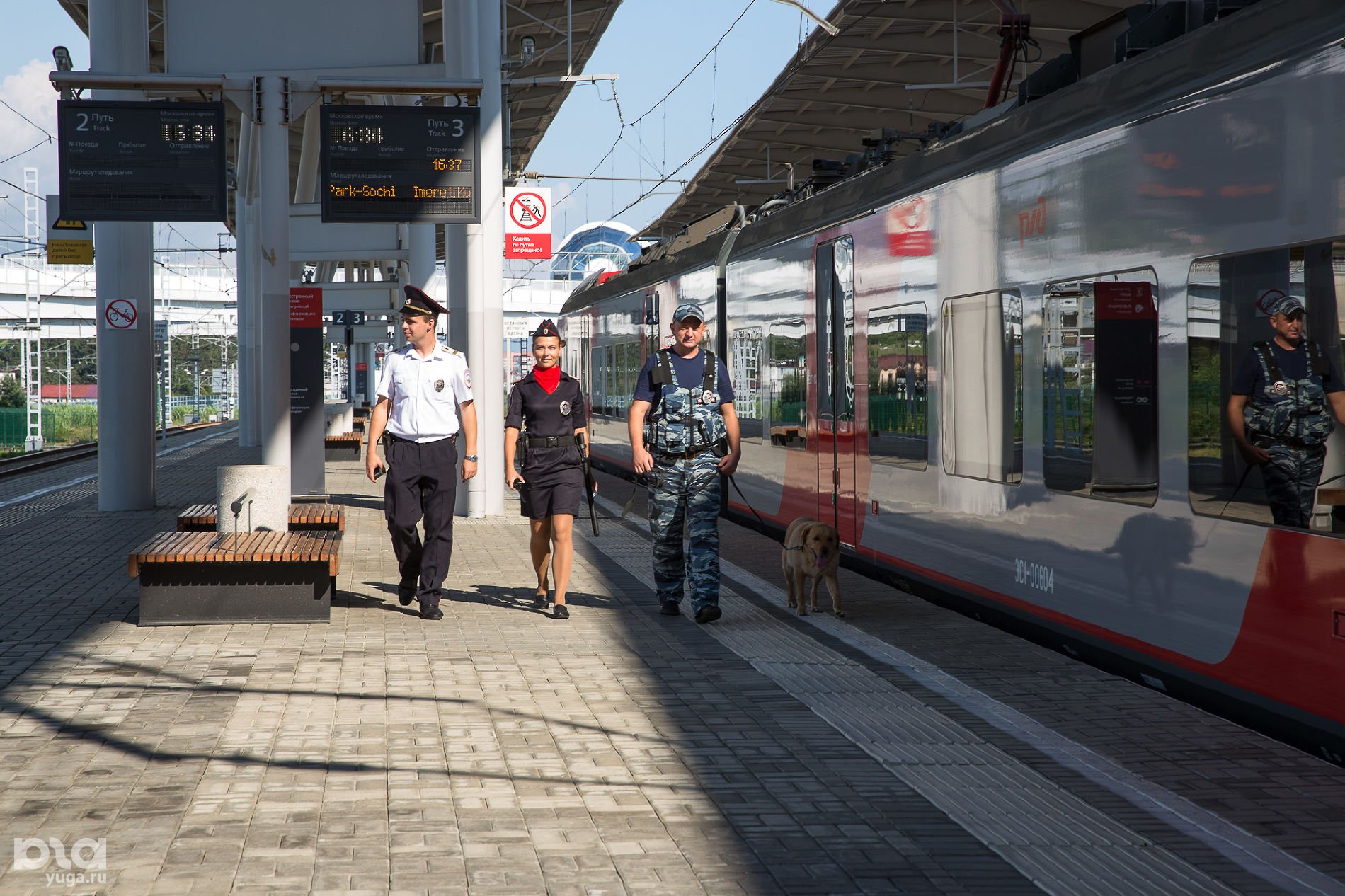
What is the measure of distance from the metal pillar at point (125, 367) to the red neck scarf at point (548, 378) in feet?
28.6

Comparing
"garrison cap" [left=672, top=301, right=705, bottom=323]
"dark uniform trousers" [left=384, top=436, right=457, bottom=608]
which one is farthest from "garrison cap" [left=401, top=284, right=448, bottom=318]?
"garrison cap" [left=672, top=301, right=705, bottom=323]

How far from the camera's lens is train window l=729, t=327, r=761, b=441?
1444 cm

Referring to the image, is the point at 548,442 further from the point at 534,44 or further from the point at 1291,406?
the point at 534,44

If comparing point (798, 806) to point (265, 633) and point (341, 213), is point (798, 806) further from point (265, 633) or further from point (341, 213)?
point (341, 213)

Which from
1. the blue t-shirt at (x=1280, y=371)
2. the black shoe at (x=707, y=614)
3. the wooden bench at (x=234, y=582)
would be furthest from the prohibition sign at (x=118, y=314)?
the blue t-shirt at (x=1280, y=371)

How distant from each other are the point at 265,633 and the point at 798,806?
14.5ft

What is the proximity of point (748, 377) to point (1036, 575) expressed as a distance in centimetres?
724

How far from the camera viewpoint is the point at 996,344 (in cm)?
852

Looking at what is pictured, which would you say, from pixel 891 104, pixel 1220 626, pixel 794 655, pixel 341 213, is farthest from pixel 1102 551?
pixel 891 104

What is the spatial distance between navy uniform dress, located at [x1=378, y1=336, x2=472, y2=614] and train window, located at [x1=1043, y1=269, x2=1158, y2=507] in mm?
3557

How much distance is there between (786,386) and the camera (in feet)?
43.4

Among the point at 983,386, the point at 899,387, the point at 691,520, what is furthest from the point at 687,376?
the point at 899,387

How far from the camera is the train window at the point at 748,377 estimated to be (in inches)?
568

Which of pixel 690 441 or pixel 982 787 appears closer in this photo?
pixel 982 787
